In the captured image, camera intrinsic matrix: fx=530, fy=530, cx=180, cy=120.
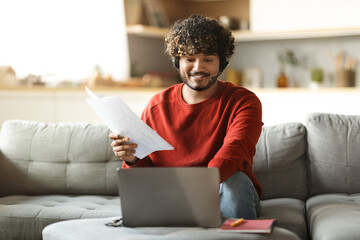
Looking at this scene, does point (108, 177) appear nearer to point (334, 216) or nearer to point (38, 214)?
point (38, 214)

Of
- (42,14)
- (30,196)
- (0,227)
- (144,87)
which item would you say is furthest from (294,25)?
(0,227)

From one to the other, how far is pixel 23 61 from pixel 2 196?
5.75 ft

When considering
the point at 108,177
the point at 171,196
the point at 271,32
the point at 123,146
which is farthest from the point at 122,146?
the point at 271,32

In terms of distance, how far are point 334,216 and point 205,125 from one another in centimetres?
62

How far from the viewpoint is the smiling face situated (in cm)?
214

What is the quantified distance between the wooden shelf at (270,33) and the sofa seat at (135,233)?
9.81ft

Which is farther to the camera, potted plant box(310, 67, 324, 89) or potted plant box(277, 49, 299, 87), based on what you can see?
potted plant box(277, 49, 299, 87)

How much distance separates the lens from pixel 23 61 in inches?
171

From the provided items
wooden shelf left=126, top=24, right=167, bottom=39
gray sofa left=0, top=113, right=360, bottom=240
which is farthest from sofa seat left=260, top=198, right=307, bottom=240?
wooden shelf left=126, top=24, right=167, bottom=39

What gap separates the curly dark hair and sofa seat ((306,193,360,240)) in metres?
0.76

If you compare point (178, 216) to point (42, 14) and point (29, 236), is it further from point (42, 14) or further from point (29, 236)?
point (42, 14)

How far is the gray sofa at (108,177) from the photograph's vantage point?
220 centimetres

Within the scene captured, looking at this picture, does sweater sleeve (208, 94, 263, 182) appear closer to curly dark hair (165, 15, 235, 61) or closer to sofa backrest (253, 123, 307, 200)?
curly dark hair (165, 15, 235, 61)

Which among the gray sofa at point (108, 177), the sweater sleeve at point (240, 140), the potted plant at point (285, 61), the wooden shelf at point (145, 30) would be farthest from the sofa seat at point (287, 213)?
the potted plant at point (285, 61)
